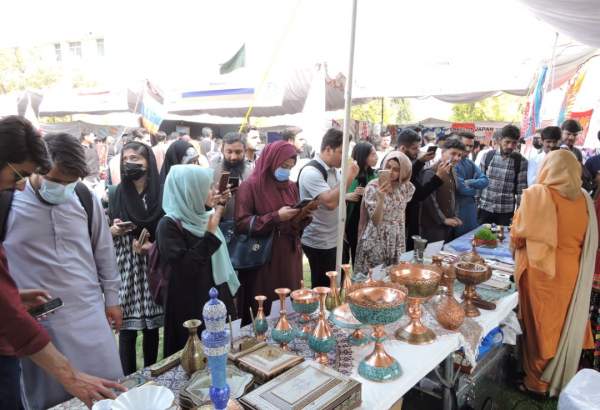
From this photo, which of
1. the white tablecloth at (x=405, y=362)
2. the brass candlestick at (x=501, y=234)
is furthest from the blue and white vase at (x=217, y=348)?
the brass candlestick at (x=501, y=234)

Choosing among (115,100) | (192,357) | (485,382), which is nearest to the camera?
(192,357)

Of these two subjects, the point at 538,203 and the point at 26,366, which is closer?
the point at 26,366

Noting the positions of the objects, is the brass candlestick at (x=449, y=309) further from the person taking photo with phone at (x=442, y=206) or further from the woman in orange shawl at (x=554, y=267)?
the person taking photo with phone at (x=442, y=206)

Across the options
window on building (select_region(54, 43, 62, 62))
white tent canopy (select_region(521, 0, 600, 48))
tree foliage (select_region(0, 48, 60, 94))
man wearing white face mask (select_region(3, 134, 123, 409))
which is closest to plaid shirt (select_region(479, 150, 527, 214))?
white tent canopy (select_region(521, 0, 600, 48))

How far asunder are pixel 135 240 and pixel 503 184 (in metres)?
4.12

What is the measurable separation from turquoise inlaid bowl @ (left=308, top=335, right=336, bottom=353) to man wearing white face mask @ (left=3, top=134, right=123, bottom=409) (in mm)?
911

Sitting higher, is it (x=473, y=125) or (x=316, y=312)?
(x=473, y=125)

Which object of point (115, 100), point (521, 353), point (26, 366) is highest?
point (115, 100)

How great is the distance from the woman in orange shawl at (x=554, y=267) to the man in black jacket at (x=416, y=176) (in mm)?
1079

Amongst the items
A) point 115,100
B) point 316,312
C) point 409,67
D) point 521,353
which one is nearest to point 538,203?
point 521,353

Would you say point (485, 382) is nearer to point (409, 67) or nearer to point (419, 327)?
point (419, 327)

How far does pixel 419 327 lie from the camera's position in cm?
172

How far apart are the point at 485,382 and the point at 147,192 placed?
2580 mm

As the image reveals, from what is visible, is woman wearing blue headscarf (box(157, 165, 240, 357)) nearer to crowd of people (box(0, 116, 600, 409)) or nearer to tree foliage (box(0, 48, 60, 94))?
crowd of people (box(0, 116, 600, 409))
